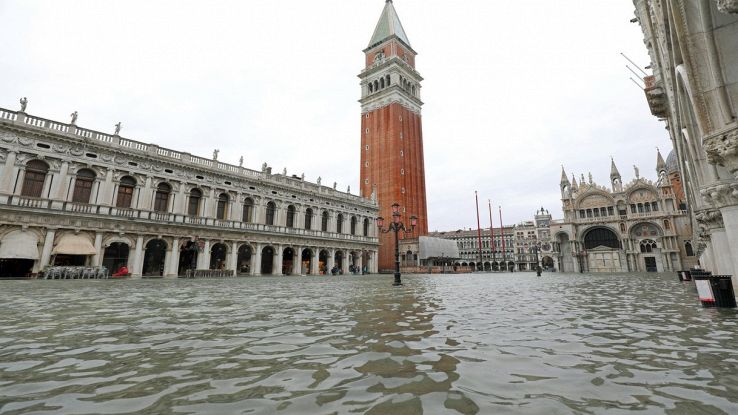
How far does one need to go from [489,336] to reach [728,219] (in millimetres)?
5646

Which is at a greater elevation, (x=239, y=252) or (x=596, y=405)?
(x=239, y=252)

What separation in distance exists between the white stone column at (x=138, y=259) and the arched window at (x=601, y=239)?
56.4 metres

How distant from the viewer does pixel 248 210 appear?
32.9 metres

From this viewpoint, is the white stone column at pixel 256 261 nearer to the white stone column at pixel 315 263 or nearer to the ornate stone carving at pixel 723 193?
the white stone column at pixel 315 263

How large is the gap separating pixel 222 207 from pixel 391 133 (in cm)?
3077

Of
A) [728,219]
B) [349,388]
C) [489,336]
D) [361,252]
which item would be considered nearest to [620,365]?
[489,336]

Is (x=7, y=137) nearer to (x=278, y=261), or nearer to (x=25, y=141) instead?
(x=25, y=141)

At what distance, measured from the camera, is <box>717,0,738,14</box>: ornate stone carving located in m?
3.02

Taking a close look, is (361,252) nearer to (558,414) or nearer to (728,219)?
(728,219)

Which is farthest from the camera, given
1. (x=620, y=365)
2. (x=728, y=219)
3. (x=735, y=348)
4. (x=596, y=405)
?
(x=728, y=219)

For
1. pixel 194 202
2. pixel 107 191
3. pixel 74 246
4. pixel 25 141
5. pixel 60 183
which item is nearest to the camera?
pixel 25 141

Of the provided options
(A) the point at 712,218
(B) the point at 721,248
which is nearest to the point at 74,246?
(A) the point at 712,218

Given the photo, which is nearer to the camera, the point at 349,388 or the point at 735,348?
the point at 349,388

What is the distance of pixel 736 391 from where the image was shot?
8.01ft
